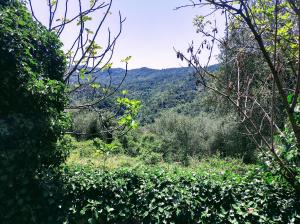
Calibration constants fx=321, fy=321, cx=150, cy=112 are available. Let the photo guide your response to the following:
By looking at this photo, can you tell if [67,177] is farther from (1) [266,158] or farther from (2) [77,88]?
(1) [266,158]

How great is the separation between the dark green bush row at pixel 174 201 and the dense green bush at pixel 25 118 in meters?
0.47

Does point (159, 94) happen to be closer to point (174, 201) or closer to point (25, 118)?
point (174, 201)

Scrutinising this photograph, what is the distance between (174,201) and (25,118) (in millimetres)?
2241

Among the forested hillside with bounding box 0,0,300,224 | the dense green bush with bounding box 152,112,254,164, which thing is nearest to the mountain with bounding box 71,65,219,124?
the dense green bush with bounding box 152,112,254,164

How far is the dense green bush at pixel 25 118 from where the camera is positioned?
3.68 metres

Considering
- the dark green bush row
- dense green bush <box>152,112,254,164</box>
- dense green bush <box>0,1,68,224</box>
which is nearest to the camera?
dense green bush <box>0,1,68,224</box>

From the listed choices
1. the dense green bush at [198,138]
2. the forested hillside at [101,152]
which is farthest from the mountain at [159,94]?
the forested hillside at [101,152]

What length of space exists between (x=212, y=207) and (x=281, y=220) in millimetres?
905

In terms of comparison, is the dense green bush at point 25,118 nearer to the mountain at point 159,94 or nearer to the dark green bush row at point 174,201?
the dark green bush row at point 174,201

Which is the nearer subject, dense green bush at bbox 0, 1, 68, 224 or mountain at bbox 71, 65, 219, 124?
dense green bush at bbox 0, 1, 68, 224

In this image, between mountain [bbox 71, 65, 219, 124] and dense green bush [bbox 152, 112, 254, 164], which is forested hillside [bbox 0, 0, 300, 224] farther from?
mountain [bbox 71, 65, 219, 124]

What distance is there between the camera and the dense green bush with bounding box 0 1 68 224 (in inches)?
145

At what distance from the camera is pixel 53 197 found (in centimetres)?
419

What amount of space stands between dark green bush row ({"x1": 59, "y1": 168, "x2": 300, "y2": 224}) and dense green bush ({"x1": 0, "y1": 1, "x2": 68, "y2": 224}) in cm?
47
